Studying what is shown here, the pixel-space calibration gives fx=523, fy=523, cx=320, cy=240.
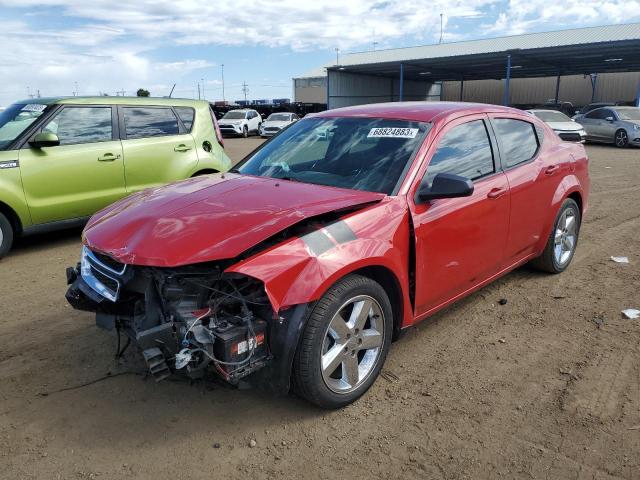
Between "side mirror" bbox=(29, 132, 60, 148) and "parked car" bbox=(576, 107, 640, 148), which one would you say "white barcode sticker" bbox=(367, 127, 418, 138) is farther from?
"parked car" bbox=(576, 107, 640, 148)

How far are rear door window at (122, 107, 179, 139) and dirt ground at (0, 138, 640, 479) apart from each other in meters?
3.13

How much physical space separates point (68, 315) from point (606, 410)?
3938mm

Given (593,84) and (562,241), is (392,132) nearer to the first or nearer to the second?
(562,241)

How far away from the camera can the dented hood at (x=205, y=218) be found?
8.55 feet

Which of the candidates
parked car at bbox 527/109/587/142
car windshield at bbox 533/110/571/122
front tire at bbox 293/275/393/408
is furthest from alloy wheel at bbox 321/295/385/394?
car windshield at bbox 533/110/571/122

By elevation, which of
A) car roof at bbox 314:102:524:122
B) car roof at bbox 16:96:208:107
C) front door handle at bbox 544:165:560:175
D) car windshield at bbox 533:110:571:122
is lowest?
front door handle at bbox 544:165:560:175

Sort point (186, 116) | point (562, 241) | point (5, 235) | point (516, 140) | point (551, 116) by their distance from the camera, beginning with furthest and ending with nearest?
point (551, 116), point (186, 116), point (5, 235), point (562, 241), point (516, 140)

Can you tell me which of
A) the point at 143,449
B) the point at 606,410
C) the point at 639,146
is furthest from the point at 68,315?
the point at 639,146

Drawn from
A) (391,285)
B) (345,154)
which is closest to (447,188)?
(391,285)

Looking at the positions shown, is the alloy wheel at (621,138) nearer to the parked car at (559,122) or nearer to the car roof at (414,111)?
the parked car at (559,122)

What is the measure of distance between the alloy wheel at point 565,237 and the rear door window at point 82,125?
5.30m

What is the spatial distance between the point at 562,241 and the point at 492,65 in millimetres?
34393

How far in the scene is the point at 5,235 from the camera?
226 inches

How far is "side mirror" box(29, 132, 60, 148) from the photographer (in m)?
5.77
